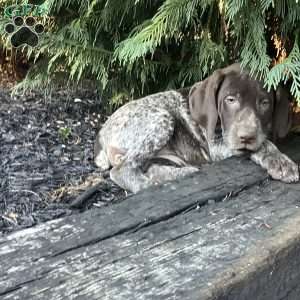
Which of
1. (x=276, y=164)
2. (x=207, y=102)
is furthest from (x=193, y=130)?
(x=276, y=164)

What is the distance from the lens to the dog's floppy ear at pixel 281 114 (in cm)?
368

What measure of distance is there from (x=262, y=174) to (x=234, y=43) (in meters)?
1.29

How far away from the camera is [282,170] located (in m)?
3.11

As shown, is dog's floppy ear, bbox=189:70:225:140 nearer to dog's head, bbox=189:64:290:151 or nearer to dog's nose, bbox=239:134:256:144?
dog's head, bbox=189:64:290:151

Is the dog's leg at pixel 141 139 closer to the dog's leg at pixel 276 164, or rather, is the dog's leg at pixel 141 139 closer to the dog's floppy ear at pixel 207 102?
the dog's floppy ear at pixel 207 102

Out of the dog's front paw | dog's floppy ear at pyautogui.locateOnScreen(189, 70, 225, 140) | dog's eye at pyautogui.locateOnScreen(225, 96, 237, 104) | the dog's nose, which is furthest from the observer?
dog's floppy ear at pyautogui.locateOnScreen(189, 70, 225, 140)

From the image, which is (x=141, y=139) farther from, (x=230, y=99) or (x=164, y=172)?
(x=230, y=99)

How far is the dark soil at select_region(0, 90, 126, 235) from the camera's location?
10.1 feet

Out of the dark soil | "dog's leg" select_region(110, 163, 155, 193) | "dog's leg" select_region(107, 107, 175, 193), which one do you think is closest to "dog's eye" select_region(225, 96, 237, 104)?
"dog's leg" select_region(107, 107, 175, 193)

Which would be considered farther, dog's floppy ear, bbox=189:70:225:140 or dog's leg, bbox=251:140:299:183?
dog's floppy ear, bbox=189:70:225:140

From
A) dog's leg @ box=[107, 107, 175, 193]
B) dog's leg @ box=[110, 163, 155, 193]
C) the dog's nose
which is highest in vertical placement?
the dog's nose

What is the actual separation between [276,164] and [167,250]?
1.11m

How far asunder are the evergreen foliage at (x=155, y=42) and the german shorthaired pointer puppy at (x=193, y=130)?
0.49ft

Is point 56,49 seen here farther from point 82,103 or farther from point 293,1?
point 293,1
